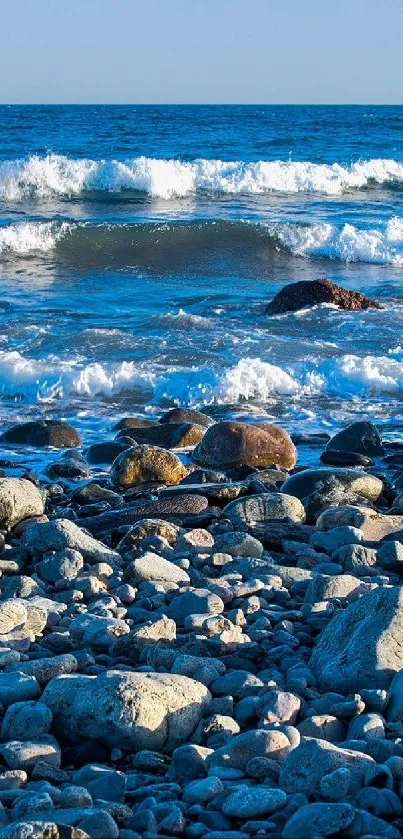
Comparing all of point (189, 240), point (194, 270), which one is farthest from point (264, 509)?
point (189, 240)

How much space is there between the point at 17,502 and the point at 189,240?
14.0 metres

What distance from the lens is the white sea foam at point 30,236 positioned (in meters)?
17.8

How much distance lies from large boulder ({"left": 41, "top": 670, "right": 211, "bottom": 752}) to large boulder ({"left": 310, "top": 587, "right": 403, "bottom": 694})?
0.48 metres

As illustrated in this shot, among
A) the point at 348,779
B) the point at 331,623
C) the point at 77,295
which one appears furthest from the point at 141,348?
the point at 348,779

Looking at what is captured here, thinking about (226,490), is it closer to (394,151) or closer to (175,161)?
(175,161)

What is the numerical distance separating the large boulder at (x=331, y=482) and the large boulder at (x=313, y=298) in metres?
6.30

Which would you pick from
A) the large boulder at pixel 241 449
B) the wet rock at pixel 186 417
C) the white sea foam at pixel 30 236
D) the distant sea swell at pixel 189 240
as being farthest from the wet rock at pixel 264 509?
the white sea foam at pixel 30 236

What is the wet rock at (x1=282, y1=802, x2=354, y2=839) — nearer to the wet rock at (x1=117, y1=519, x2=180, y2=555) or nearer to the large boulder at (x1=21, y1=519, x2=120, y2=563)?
the large boulder at (x1=21, y1=519, x2=120, y2=563)

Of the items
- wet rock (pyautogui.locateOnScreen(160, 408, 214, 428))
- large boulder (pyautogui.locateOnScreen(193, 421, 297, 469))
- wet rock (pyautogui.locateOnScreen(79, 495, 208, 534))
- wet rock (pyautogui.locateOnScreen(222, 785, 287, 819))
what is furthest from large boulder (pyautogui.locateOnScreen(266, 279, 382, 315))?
wet rock (pyautogui.locateOnScreen(222, 785, 287, 819))

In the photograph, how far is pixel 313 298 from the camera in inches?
506

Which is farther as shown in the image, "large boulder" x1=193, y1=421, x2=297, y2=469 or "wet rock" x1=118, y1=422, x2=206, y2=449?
"wet rock" x1=118, y1=422, x2=206, y2=449

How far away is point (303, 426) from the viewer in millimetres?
8477

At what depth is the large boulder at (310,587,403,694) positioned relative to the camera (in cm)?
329

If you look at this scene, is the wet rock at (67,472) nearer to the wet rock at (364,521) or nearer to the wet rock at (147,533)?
the wet rock at (147,533)
